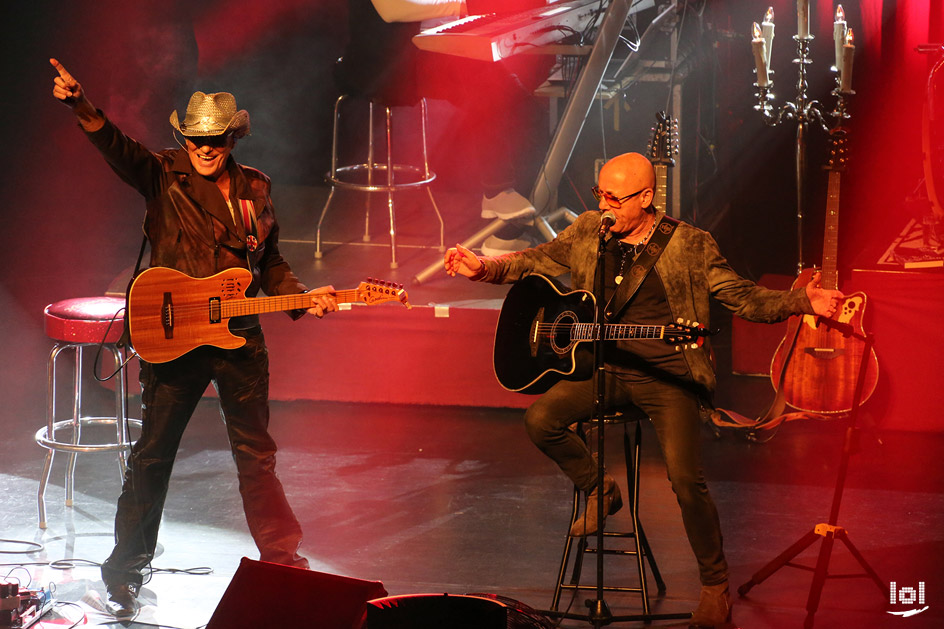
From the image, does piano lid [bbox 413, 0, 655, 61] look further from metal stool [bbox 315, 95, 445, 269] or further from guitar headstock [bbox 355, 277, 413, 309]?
guitar headstock [bbox 355, 277, 413, 309]

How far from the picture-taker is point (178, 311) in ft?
14.9

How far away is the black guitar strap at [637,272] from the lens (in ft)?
15.0

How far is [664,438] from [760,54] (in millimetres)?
2711

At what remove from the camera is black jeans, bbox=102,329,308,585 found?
4613 millimetres

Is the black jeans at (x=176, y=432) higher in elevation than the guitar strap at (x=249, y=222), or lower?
lower

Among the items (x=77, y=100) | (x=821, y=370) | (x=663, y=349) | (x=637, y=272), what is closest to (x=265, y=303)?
(x=77, y=100)

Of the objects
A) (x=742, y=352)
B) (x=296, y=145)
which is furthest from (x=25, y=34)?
(x=742, y=352)

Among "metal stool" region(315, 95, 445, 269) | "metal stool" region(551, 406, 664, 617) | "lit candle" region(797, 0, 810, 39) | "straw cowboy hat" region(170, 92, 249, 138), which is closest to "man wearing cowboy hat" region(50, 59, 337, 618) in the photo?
"straw cowboy hat" region(170, 92, 249, 138)

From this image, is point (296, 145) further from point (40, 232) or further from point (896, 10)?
point (896, 10)

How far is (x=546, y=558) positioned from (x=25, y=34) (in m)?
5.57

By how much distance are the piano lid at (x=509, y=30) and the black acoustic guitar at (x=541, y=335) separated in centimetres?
220

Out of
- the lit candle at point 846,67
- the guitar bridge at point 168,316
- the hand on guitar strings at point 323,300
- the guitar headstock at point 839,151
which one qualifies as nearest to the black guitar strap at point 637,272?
the hand on guitar strings at point 323,300

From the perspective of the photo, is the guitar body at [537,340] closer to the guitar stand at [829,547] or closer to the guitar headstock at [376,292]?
the guitar headstock at [376,292]

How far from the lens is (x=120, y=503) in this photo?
4684mm
